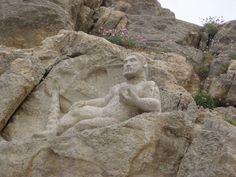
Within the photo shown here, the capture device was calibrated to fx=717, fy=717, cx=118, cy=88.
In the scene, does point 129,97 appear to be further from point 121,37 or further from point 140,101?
point 121,37

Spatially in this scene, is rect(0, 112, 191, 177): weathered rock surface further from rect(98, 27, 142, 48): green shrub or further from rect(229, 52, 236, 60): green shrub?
rect(229, 52, 236, 60): green shrub

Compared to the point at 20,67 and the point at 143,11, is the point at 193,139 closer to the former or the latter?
the point at 20,67

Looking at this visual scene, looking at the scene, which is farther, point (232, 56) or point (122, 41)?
point (232, 56)

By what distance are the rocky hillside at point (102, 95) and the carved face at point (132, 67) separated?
2.20ft

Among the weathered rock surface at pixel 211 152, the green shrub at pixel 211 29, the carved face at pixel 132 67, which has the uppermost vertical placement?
the carved face at pixel 132 67

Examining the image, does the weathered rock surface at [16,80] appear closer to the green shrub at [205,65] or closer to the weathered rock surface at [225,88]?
the weathered rock surface at [225,88]

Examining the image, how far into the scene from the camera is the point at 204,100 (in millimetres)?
15195

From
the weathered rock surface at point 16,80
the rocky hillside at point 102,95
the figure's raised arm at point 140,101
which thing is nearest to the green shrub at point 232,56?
the rocky hillside at point 102,95

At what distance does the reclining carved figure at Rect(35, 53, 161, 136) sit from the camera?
11.4m

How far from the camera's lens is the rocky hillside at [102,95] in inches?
419

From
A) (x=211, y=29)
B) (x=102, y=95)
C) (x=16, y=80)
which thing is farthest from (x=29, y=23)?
(x=211, y=29)

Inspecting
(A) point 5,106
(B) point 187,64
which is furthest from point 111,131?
(B) point 187,64

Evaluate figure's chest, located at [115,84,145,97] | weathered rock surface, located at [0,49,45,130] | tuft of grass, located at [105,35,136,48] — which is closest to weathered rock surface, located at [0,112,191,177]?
figure's chest, located at [115,84,145,97]

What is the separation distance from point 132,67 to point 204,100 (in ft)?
11.8
